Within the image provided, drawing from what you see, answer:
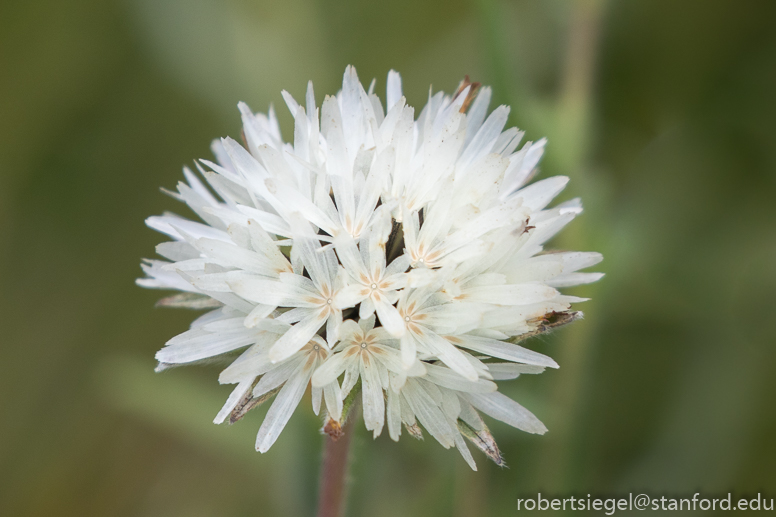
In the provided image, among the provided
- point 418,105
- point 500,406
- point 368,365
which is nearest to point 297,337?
point 368,365

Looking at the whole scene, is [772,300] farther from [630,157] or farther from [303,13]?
[303,13]

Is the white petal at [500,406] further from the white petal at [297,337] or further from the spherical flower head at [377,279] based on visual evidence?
the white petal at [297,337]

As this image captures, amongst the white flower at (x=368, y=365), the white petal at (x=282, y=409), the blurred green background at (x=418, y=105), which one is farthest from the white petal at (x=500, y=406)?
the blurred green background at (x=418, y=105)

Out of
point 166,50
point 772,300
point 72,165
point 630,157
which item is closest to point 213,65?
point 166,50

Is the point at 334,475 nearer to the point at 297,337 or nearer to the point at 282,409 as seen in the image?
the point at 282,409

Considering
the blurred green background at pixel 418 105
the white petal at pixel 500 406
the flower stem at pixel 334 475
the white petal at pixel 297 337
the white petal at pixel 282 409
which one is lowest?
the flower stem at pixel 334 475
